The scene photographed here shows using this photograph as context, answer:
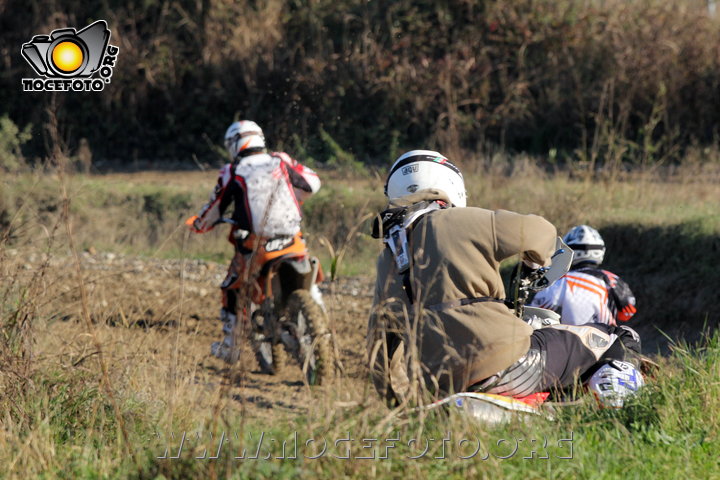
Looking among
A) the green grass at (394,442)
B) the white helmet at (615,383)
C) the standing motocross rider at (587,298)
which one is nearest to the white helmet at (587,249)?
the standing motocross rider at (587,298)

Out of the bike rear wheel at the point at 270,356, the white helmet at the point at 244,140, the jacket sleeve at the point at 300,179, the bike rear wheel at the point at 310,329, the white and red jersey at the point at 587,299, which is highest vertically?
the white helmet at the point at 244,140

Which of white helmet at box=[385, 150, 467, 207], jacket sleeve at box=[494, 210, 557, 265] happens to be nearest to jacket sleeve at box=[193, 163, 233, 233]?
white helmet at box=[385, 150, 467, 207]

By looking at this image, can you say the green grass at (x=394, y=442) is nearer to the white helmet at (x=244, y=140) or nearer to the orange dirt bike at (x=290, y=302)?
the orange dirt bike at (x=290, y=302)

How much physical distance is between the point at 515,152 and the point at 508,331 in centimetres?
1010

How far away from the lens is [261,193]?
7.09 meters

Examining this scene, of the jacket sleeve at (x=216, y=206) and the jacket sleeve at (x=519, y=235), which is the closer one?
the jacket sleeve at (x=519, y=235)

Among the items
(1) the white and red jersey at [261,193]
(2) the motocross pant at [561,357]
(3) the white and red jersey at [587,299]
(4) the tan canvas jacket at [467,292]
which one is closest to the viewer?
(4) the tan canvas jacket at [467,292]

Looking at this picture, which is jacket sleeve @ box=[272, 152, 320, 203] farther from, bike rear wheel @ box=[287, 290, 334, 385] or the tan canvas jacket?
the tan canvas jacket

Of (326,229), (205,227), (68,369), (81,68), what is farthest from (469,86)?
(68,369)

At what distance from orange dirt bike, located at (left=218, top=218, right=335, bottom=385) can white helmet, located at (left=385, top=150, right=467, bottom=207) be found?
7.96ft

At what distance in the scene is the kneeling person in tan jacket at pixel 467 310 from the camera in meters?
4.11

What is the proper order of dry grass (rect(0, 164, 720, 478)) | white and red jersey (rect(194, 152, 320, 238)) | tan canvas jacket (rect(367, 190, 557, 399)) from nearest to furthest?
dry grass (rect(0, 164, 720, 478)) → tan canvas jacket (rect(367, 190, 557, 399)) → white and red jersey (rect(194, 152, 320, 238))

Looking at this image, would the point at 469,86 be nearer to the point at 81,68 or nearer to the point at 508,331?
the point at 81,68

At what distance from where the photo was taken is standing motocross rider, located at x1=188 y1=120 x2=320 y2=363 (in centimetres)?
709
